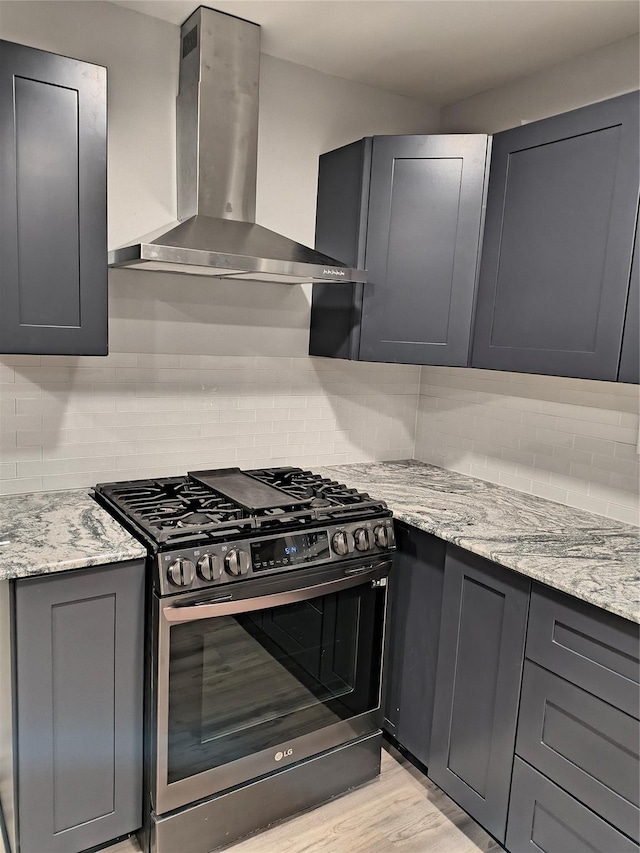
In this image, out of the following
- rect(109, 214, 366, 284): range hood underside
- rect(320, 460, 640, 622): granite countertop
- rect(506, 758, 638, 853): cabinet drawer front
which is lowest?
rect(506, 758, 638, 853): cabinet drawer front

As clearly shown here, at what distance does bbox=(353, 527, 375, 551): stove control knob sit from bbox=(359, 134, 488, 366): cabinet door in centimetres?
77

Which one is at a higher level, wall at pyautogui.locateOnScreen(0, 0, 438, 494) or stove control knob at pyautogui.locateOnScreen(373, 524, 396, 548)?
wall at pyautogui.locateOnScreen(0, 0, 438, 494)

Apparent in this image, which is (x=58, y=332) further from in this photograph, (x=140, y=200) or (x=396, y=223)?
(x=396, y=223)

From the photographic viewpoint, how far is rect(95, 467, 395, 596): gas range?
1.79m

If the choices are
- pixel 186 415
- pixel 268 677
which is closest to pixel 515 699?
pixel 268 677

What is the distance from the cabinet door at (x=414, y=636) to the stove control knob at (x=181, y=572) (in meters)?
0.84

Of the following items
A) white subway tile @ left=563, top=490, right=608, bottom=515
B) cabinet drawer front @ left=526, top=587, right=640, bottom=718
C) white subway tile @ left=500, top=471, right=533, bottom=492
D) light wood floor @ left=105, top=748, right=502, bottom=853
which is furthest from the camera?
white subway tile @ left=500, top=471, right=533, bottom=492

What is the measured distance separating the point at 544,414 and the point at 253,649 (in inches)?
57.3

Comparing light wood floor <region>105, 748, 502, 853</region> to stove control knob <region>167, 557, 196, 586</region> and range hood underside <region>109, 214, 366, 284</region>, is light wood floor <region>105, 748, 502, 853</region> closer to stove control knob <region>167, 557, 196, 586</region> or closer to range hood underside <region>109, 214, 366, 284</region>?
stove control knob <region>167, 557, 196, 586</region>

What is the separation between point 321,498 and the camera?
2314 mm

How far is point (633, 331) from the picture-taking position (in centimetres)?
188

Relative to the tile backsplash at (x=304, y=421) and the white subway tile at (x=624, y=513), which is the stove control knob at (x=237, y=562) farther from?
the white subway tile at (x=624, y=513)

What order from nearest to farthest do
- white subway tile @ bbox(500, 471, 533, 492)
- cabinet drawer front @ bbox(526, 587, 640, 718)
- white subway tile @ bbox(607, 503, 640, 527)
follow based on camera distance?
cabinet drawer front @ bbox(526, 587, 640, 718)
white subway tile @ bbox(607, 503, 640, 527)
white subway tile @ bbox(500, 471, 533, 492)

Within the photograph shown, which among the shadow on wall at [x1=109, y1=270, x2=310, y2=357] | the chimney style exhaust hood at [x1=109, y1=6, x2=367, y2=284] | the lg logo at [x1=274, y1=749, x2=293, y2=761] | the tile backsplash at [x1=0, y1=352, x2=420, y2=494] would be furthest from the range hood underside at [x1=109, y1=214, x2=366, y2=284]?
the lg logo at [x1=274, y1=749, x2=293, y2=761]
